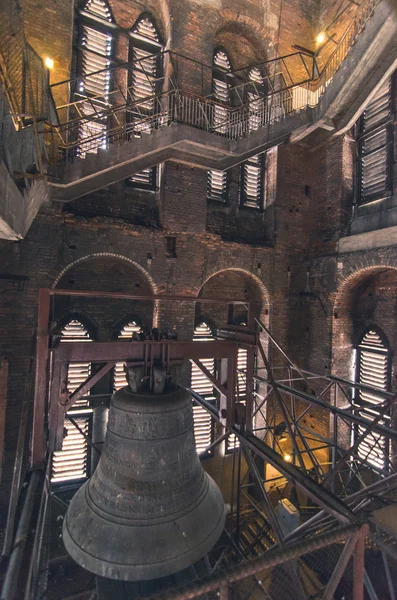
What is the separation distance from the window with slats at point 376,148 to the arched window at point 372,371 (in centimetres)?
369

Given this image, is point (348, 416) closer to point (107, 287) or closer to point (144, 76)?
point (107, 287)

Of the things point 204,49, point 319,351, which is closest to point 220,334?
point 319,351

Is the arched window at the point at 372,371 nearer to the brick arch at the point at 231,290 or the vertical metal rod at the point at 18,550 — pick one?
the brick arch at the point at 231,290

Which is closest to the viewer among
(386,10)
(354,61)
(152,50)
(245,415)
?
(245,415)

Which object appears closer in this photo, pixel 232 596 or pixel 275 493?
pixel 232 596

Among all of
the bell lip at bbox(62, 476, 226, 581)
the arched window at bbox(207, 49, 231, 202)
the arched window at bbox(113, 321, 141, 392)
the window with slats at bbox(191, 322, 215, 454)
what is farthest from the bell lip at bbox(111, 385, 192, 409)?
the arched window at bbox(207, 49, 231, 202)

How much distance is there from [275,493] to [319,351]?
3880mm

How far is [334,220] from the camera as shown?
8992mm

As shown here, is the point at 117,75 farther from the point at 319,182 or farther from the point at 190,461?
the point at 190,461

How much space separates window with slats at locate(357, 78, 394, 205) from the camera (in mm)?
8188

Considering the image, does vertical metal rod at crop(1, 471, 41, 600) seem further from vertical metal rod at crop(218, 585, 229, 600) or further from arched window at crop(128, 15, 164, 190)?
arched window at crop(128, 15, 164, 190)

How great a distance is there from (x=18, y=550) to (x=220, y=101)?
1022 cm

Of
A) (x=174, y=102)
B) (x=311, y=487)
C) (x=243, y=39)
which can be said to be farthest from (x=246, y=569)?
(x=243, y=39)

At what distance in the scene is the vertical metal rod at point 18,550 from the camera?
5.14ft
